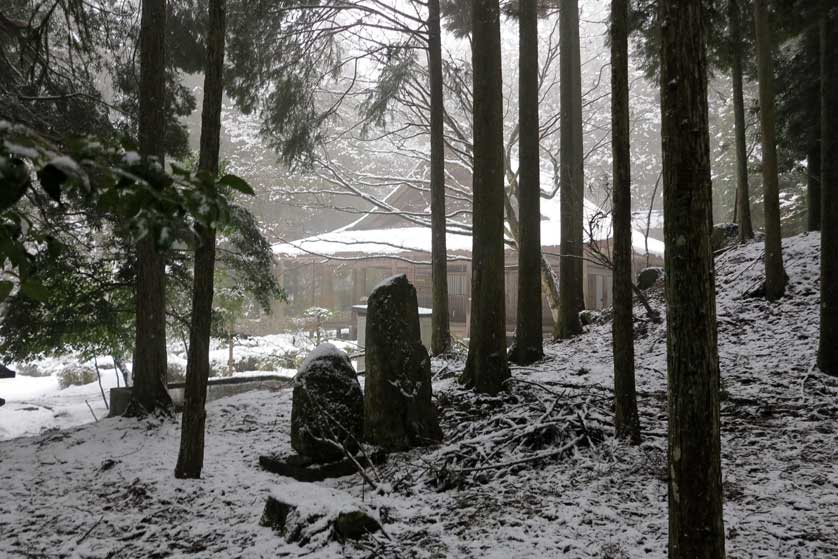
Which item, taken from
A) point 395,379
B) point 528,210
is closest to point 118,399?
point 395,379

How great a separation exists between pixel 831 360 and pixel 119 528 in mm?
6836

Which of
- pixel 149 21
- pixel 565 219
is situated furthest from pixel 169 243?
pixel 565 219

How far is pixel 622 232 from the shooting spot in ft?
14.6

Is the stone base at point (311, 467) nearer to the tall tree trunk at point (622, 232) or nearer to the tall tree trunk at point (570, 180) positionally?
the tall tree trunk at point (622, 232)

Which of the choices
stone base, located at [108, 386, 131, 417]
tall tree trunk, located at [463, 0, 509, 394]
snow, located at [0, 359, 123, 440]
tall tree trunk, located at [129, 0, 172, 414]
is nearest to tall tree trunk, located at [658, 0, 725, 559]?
tall tree trunk, located at [463, 0, 509, 394]

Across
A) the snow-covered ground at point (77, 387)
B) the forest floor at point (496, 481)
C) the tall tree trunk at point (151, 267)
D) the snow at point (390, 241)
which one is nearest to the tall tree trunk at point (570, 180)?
the forest floor at point (496, 481)

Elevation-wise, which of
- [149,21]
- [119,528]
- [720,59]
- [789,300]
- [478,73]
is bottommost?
[119,528]

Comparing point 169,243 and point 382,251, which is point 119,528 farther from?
point 382,251

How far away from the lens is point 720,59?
10.2 meters

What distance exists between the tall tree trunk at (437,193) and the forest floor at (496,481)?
106 inches

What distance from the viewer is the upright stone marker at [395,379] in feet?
17.4

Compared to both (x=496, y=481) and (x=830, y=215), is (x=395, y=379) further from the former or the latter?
(x=830, y=215)

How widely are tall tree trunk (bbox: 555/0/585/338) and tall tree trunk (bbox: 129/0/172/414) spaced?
260 inches

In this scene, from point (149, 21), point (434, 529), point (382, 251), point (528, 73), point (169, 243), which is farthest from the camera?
point (382, 251)
